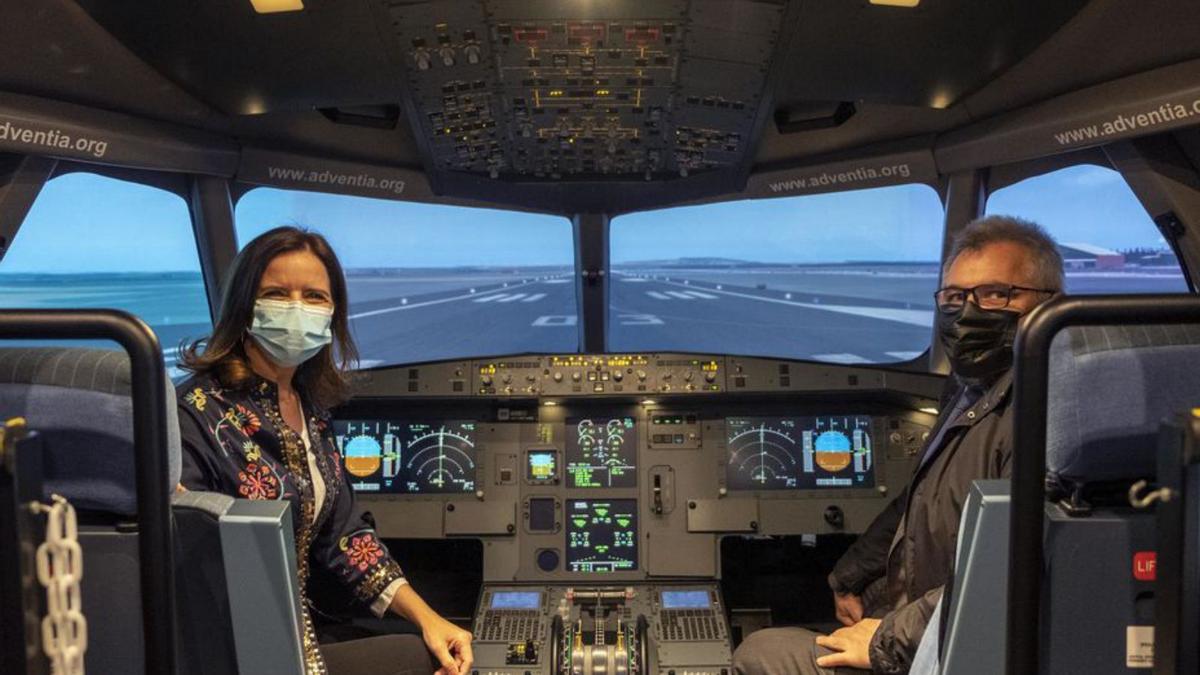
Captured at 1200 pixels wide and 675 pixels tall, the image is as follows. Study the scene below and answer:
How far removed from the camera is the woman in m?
2.01

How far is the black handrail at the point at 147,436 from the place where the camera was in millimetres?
1162

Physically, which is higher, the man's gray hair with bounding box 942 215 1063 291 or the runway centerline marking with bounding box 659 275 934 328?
the runway centerline marking with bounding box 659 275 934 328

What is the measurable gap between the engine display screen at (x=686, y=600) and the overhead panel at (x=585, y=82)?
1.64 m

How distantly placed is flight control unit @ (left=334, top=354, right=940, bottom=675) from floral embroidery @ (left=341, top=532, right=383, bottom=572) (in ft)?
4.17

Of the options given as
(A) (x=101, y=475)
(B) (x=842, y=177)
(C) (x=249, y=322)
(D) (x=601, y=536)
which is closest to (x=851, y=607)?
(D) (x=601, y=536)

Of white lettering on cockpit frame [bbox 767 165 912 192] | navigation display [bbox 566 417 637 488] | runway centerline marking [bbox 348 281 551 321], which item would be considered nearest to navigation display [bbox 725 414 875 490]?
navigation display [bbox 566 417 637 488]

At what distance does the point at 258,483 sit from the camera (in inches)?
79.4

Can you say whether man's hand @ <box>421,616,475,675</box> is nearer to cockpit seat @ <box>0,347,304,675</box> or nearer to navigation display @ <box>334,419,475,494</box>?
cockpit seat @ <box>0,347,304,675</box>

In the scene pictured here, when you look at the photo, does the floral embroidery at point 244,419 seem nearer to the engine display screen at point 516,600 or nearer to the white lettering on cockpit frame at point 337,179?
the engine display screen at point 516,600

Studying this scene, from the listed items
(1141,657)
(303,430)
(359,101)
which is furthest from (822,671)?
(359,101)

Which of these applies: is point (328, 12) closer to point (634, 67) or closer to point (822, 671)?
point (634, 67)

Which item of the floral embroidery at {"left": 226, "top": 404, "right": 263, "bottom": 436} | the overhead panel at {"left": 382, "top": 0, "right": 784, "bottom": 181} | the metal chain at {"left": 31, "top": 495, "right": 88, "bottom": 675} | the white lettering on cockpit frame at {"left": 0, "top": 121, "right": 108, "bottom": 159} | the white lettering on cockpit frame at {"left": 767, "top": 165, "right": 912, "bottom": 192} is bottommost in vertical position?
the metal chain at {"left": 31, "top": 495, "right": 88, "bottom": 675}

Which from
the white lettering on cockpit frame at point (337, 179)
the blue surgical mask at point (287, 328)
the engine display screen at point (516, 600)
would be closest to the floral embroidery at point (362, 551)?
the blue surgical mask at point (287, 328)

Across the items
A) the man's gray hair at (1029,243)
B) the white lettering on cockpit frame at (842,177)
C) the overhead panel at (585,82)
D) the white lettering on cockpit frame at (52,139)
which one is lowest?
the man's gray hair at (1029,243)
